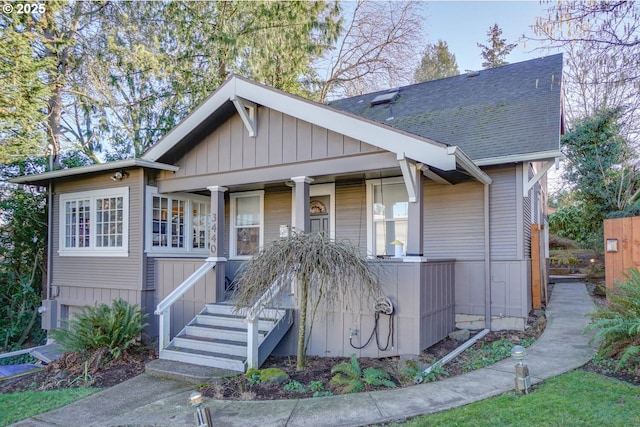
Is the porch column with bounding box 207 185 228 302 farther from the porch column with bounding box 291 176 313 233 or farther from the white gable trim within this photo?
the porch column with bounding box 291 176 313 233

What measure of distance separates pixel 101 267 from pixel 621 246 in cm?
1012

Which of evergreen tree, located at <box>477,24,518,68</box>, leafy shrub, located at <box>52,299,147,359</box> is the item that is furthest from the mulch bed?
evergreen tree, located at <box>477,24,518,68</box>

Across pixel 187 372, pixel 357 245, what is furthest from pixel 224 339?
pixel 357 245

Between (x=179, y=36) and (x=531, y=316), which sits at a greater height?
(x=179, y=36)

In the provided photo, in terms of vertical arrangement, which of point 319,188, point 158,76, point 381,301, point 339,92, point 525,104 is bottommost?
point 381,301

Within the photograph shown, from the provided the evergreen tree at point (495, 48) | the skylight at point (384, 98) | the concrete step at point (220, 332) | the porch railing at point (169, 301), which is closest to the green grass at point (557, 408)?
the concrete step at point (220, 332)

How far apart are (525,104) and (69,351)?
979 centimetres

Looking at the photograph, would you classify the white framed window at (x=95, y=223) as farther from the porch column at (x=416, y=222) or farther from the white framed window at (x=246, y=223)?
the porch column at (x=416, y=222)

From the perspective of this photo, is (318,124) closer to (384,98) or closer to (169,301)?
(169,301)

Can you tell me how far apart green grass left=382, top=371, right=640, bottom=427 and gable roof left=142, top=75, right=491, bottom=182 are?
113 inches

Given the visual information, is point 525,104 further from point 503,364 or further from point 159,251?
point 159,251

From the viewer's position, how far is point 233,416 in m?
4.32

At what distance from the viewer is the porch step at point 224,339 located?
19.7 ft

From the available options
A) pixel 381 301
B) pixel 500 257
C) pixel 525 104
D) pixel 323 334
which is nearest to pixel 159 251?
pixel 323 334
